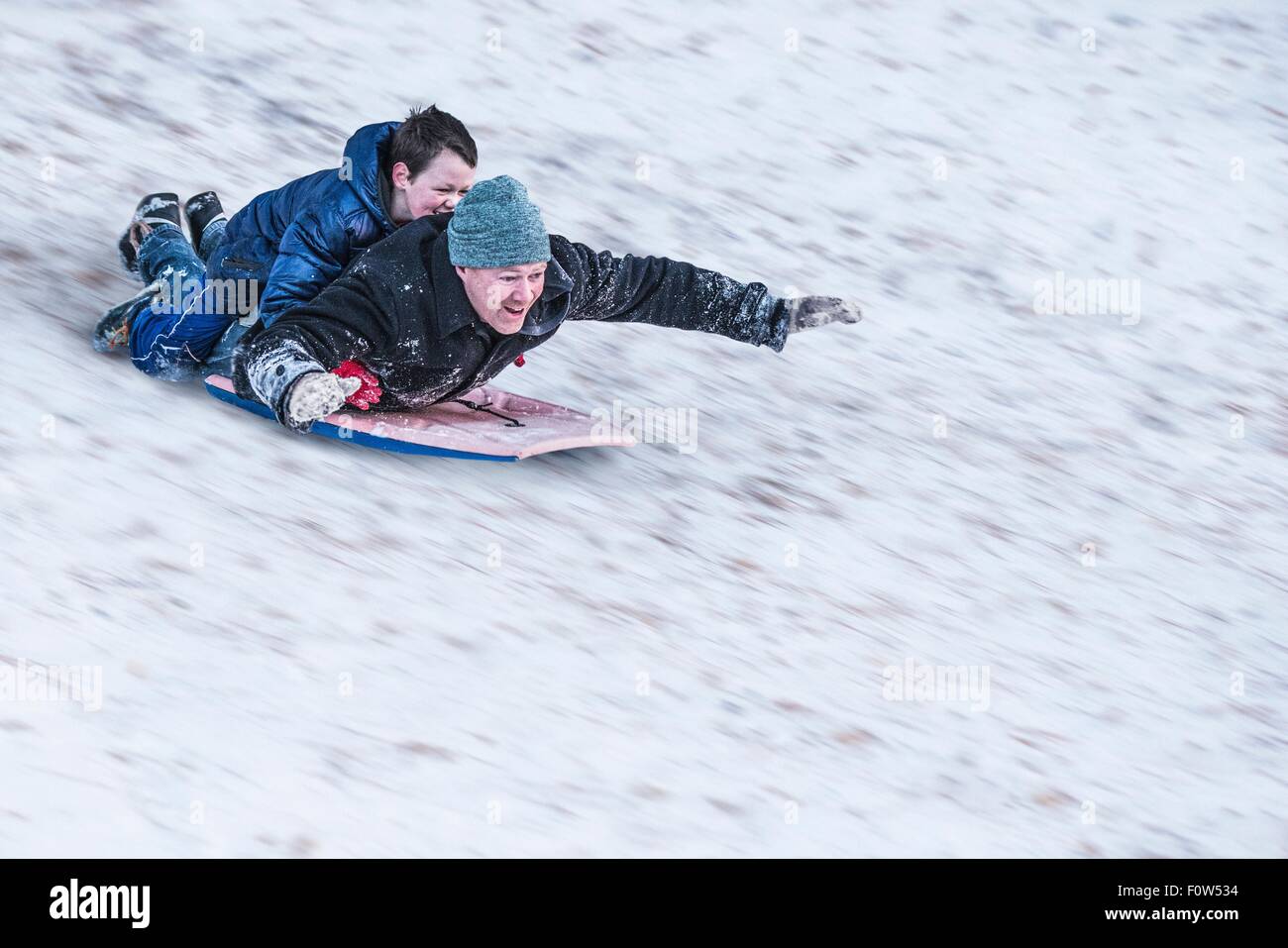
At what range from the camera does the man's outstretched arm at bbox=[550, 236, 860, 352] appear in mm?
4840

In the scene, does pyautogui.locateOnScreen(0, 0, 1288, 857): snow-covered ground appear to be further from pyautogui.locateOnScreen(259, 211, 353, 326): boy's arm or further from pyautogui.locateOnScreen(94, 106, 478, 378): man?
pyautogui.locateOnScreen(259, 211, 353, 326): boy's arm

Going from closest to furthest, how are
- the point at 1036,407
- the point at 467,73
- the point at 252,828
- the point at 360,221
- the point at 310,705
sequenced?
the point at 252,828 < the point at 310,705 < the point at 360,221 < the point at 1036,407 < the point at 467,73

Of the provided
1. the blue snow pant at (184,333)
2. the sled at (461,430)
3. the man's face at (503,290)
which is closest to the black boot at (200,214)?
the blue snow pant at (184,333)

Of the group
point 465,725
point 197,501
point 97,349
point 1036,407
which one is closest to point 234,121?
point 97,349

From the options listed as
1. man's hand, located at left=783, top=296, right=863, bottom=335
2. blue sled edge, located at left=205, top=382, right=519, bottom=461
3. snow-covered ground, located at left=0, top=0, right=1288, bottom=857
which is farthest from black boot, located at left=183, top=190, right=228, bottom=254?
man's hand, located at left=783, top=296, right=863, bottom=335

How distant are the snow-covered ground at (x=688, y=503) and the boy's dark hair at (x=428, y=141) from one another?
3.22 feet

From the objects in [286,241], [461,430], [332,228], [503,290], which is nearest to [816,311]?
[503,290]

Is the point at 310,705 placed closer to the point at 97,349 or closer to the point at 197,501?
the point at 197,501

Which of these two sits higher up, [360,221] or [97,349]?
[360,221]

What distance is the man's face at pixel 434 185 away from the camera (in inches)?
184

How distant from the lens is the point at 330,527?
14.7 ft

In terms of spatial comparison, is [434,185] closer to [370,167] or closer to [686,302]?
[370,167]

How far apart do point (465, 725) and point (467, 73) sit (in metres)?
5.50

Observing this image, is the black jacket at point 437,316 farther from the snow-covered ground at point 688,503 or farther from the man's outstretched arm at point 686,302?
the snow-covered ground at point 688,503
